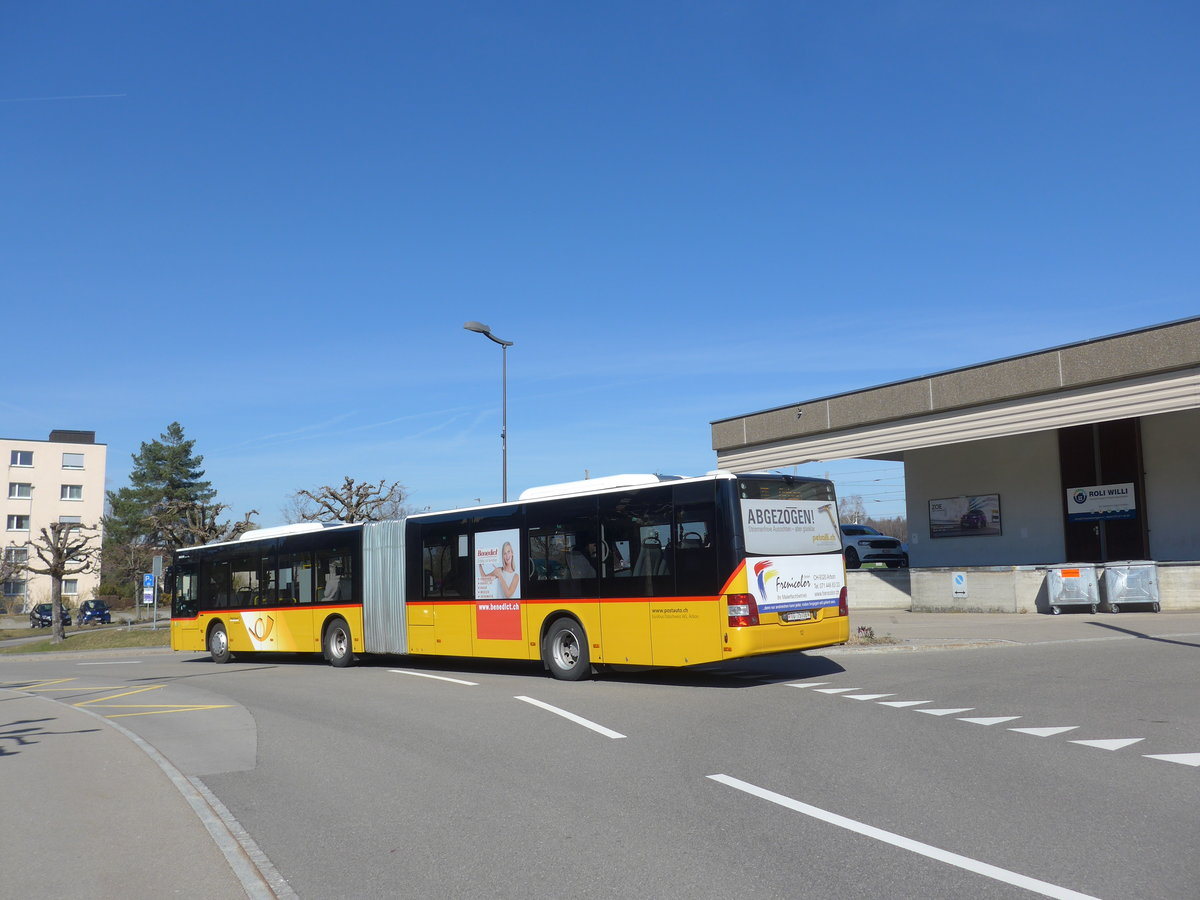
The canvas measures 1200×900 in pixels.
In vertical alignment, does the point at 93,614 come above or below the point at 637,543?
below

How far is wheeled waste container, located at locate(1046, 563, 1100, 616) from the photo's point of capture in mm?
25078

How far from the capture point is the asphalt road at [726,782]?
5344 mm

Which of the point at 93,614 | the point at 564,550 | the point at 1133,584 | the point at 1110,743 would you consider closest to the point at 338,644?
the point at 564,550

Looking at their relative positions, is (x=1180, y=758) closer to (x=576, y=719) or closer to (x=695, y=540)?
(x=576, y=719)

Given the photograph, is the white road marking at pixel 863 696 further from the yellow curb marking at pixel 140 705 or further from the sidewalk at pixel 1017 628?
the yellow curb marking at pixel 140 705

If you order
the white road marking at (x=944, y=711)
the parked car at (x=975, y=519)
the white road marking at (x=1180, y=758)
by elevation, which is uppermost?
the parked car at (x=975, y=519)

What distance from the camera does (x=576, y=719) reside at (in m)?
11.2

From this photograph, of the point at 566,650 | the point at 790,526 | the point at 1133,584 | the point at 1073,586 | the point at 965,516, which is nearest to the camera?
the point at 790,526

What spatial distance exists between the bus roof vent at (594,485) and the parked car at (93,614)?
2054 inches

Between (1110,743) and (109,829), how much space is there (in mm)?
7822

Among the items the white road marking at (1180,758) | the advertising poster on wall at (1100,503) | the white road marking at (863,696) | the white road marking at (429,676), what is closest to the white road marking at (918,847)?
the white road marking at (1180,758)

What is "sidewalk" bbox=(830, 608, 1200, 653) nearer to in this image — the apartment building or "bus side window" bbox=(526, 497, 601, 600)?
"bus side window" bbox=(526, 497, 601, 600)

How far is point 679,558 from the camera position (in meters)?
13.7

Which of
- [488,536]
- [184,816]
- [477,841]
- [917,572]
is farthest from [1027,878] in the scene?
[917,572]
